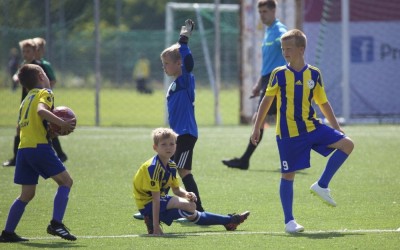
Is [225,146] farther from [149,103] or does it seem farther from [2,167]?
[149,103]

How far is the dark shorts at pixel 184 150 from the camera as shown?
890cm

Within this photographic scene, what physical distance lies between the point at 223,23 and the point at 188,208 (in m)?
18.6

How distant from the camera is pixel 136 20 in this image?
33906 millimetres

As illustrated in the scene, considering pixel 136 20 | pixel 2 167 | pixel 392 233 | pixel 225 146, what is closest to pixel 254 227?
pixel 392 233

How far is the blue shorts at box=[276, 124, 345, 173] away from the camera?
8.16m

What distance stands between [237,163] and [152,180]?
5085 mm

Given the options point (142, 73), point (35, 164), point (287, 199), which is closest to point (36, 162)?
point (35, 164)

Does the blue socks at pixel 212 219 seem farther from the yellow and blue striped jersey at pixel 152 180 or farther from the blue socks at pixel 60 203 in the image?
the blue socks at pixel 60 203

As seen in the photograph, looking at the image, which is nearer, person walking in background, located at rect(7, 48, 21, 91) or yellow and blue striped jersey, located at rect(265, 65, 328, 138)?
yellow and blue striped jersey, located at rect(265, 65, 328, 138)

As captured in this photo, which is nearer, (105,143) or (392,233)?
(392,233)

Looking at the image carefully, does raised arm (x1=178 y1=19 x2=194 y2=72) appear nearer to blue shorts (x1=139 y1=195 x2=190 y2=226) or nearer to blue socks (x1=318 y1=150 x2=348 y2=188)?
blue shorts (x1=139 y1=195 x2=190 y2=226)

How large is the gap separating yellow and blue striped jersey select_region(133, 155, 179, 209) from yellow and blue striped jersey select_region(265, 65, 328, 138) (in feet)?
3.45

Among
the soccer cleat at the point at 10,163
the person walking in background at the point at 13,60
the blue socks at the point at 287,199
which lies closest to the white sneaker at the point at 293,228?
the blue socks at the point at 287,199

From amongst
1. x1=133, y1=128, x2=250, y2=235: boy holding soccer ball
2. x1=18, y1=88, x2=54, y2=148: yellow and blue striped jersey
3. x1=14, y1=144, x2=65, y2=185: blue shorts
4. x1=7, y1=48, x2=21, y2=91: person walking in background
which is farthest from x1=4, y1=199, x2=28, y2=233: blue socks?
x1=7, y1=48, x2=21, y2=91: person walking in background
